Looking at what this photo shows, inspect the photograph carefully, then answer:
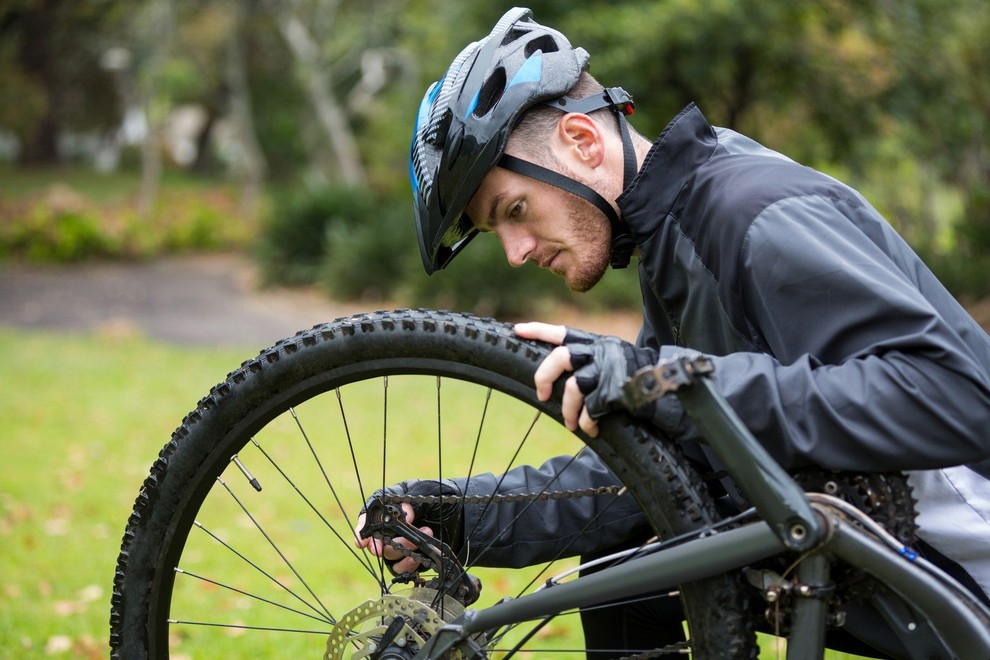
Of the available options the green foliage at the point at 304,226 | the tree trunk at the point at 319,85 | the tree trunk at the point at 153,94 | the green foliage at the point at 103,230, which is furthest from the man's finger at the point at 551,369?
the tree trunk at the point at 153,94

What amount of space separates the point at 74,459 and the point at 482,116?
571 centimetres

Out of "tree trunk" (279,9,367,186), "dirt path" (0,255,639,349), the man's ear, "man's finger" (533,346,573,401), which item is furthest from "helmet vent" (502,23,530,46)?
"tree trunk" (279,9,367,186)

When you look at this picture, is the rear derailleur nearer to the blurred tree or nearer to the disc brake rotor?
the disc brake rotor

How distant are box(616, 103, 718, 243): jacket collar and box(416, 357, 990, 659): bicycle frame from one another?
1.63ft

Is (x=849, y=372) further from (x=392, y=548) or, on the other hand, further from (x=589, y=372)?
(x=392, y=548)

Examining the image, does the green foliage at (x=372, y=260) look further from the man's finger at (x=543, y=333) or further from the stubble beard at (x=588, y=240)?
the man's finger at (x=543, y=333)

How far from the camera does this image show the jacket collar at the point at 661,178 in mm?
2164

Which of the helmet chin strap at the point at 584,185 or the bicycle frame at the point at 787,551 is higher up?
the helmet chin strap at the point at 584,185

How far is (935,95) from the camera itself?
1138 cm

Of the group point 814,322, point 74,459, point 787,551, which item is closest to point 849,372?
point 814,322

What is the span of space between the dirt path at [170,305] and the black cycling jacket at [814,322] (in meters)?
9.37

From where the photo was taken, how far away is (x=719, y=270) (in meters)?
2.02

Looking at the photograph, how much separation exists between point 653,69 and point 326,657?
34.1 ft

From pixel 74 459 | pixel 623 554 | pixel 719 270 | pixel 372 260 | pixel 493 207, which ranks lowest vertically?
pixel 623 554
